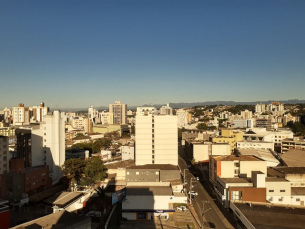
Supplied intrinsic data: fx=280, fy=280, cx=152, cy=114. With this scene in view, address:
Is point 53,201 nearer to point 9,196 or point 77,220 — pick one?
point 9,196

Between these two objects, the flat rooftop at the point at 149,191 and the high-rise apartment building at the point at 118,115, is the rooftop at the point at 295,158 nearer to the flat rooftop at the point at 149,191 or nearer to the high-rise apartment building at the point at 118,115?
the flat rooftop at the point at 149,191

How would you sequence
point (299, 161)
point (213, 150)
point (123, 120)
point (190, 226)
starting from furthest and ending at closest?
point (123, 120) → point (213, 150) → point (299, 161) → point (190, 226)

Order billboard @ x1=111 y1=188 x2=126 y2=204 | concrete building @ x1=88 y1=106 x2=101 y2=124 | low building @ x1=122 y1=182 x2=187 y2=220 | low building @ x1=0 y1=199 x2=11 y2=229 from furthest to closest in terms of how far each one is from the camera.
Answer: concrete building @ x1=88 y1=106 x2=101 y2=124
billboard @ x1=111 y1=188 x2=126 y2=204
low building @ x1=122 y1=182 x2=187 y2=220
low building @ x1=0 y1=199 x2=11 y2=229

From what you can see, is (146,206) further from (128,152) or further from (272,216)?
(128,152)

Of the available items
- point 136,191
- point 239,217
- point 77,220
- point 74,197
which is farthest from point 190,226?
point 74,197

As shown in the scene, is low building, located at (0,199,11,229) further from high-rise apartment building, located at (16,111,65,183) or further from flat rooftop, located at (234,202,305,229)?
flat rooftop, located at (234,202,305,229)

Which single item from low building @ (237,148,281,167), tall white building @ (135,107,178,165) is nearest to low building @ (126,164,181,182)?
tall white building @ (135,107,178,165)
